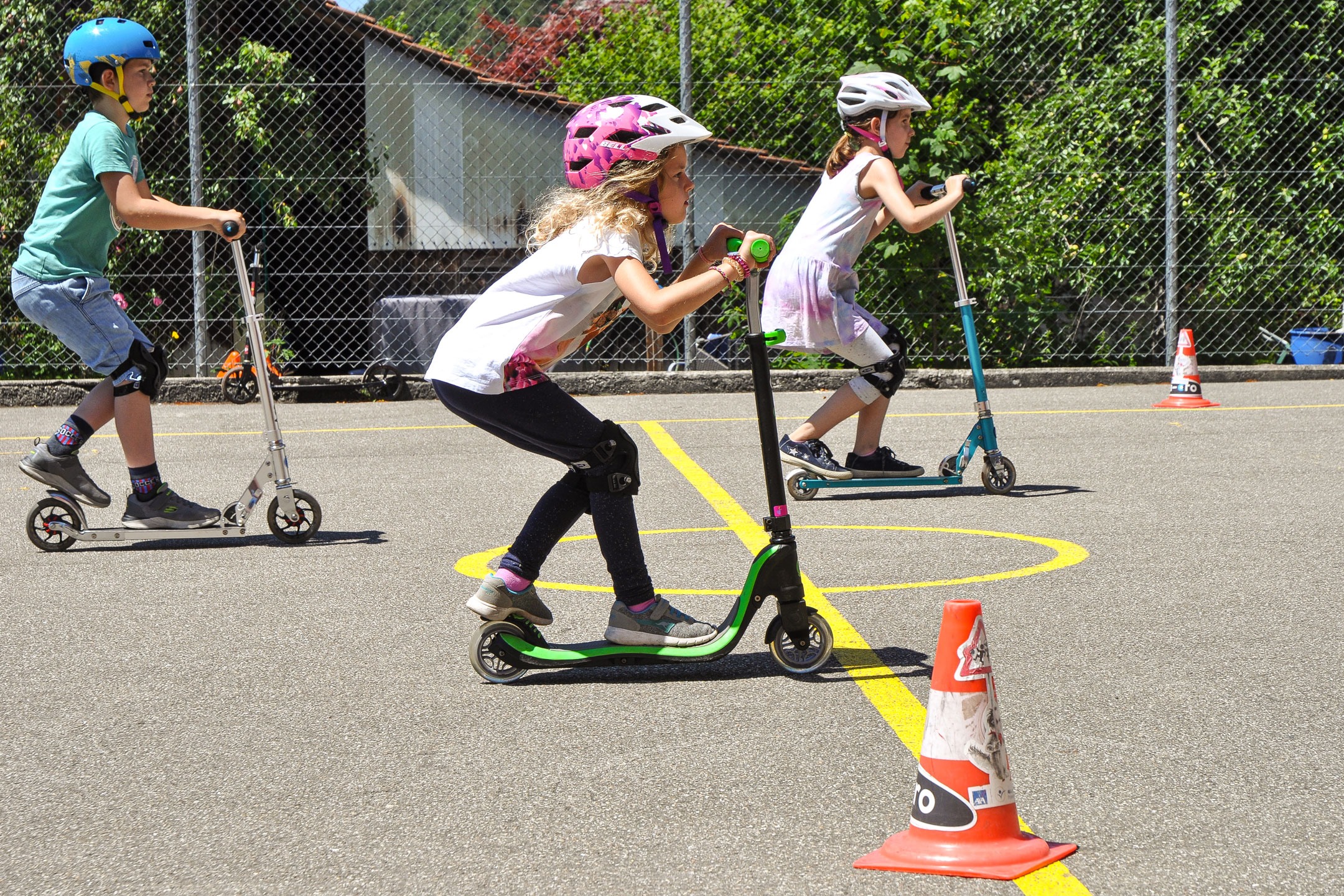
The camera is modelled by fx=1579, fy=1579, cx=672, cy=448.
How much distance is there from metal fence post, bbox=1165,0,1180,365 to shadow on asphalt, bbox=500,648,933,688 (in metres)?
9.31

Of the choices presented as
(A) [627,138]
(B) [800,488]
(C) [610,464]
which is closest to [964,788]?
(C) [610,464]

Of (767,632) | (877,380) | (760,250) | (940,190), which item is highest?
(760,250)

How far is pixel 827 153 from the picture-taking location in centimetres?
1355

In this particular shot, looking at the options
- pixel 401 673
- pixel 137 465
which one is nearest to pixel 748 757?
pixel 401 673

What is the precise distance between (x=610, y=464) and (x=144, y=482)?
3112mm

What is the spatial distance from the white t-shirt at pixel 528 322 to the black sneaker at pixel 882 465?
351 cm

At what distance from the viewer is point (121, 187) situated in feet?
21.5

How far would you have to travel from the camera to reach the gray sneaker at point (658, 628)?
4512mm

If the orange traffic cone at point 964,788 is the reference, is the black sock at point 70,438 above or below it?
below

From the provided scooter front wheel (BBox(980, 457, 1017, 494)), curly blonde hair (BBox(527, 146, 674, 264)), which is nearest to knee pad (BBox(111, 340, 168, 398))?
curly blonde hair (BBox(527, 146, 674, 264))

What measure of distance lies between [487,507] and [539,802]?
14.2ft

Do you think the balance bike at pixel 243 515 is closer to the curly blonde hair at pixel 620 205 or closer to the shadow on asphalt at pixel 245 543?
the shadow on asphalt at pixel 245 543

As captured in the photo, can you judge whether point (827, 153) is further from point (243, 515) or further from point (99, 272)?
point (243, 515)

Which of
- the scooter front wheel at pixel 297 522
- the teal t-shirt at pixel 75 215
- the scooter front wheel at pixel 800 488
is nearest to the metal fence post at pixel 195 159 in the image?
the teal t-shirt at pixel 75 215
